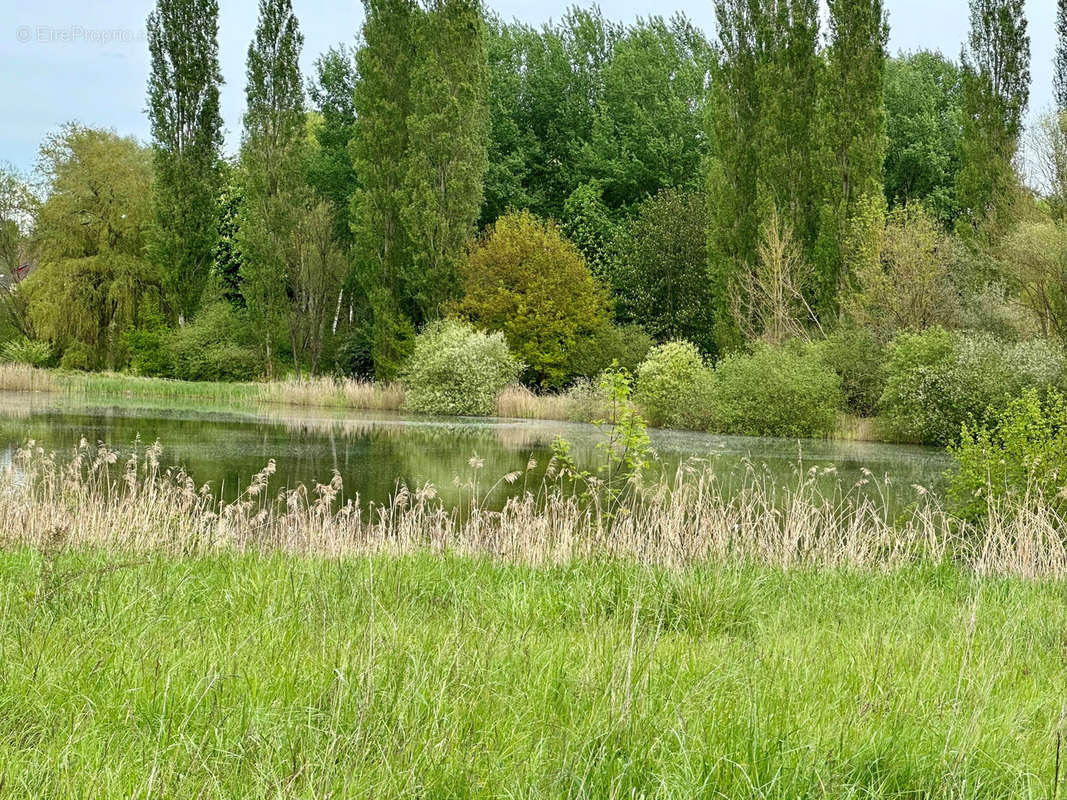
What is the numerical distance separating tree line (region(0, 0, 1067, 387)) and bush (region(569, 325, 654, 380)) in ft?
0.46

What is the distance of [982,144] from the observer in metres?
29.2

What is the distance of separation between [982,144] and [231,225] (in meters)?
30.7

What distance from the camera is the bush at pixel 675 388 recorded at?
2541 centimetres

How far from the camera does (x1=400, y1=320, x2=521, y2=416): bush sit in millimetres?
29281

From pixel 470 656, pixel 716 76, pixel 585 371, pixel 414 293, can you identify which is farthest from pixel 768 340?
pixel 470 656

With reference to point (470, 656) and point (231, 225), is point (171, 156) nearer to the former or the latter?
point (231, 225)

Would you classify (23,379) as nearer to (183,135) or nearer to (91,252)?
(91,252)

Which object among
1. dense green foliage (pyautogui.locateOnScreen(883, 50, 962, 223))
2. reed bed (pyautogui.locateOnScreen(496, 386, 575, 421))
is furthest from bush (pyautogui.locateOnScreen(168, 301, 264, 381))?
dense green foliage (pyautogui.locateOnScreen(883, 50, 962, 223))

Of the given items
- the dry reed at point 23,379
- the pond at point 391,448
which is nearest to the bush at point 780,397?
the pond at point 391,448

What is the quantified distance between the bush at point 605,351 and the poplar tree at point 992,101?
11.0 meters

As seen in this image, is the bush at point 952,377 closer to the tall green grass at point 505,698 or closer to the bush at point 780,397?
the bush at point 780,397

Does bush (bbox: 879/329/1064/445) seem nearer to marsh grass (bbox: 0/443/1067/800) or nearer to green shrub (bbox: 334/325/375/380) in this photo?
marsh grass (bbox: 0/443/1067/800)

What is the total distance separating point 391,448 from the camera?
18.6 meters

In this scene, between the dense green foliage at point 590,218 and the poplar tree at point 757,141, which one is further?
the poplar tree at point 757,141
